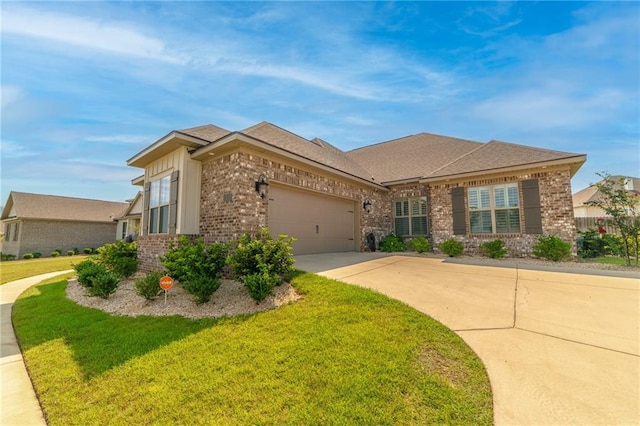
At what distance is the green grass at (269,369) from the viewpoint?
2.24 m

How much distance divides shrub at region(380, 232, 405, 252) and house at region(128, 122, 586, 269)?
0.51 m

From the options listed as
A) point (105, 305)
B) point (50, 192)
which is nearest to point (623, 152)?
point (105, 305)

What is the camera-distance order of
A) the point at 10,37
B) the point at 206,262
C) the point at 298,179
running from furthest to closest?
the point at 298,179 → the point at 10,37 → the point at 206,262

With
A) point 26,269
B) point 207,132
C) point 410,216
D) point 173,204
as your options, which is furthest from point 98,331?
point 26,269

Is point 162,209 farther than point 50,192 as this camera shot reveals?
No

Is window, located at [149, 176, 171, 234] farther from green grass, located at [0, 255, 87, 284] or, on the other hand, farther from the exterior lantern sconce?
green grass, located at [0, 255, 87, 284]

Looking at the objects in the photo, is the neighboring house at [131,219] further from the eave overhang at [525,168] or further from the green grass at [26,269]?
the eave overhang at [525,168]

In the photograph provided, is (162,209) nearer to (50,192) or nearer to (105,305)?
(105,305)

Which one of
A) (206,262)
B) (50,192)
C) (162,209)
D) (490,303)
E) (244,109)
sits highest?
(244,109)

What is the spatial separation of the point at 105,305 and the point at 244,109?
8.09m

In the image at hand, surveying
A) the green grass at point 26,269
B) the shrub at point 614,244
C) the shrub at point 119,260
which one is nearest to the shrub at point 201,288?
the shrub at point 119,260

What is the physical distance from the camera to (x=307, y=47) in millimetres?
7805

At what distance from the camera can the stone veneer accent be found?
661 centimetres

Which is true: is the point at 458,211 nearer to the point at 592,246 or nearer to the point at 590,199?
the point at 592,246
